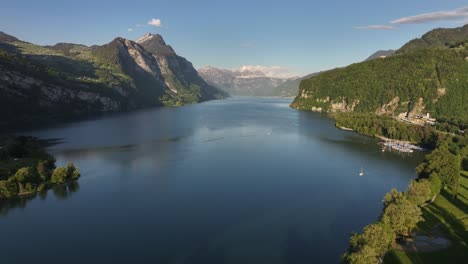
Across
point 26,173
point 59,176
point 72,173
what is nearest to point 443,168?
point 72,173

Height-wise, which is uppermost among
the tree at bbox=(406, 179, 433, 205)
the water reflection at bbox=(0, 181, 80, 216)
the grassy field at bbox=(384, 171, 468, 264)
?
the tree at bbox=(406, 179, 433, 205)

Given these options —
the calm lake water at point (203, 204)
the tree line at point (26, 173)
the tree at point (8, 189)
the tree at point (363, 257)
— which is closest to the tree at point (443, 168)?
the calm lake water at point (203, 204)

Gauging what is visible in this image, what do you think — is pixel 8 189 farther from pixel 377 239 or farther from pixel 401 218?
pixel 401 218

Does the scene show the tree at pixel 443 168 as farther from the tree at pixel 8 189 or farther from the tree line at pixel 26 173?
the tree at pixel 8 189

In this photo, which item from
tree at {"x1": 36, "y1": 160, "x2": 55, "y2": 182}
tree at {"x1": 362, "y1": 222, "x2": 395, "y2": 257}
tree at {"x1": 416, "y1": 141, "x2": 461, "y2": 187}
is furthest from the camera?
tree at {"x1": 36, "y1": 160, "x2": 55, "y2": 182}

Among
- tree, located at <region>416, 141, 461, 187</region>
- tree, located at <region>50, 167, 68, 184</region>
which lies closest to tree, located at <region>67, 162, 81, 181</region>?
tree, located at <region>50, 167, 68, 184</region>

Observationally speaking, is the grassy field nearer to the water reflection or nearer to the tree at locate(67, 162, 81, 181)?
the water reflection
